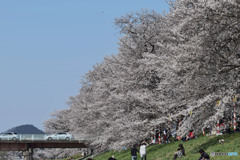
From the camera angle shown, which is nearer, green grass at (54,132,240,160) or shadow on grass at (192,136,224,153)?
green grass at (54,132,240,160)

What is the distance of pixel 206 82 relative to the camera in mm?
20656

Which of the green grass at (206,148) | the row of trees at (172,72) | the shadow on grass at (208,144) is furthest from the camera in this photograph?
the shadow on grass at (208,144)

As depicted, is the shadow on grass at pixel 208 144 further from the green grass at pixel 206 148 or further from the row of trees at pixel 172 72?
the row of trees at pixel 172 72

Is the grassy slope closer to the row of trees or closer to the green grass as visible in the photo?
the green grass

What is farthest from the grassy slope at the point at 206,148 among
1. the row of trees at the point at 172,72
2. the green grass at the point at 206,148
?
the row of trees at the point at 172,72

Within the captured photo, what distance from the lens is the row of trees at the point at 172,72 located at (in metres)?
19.5

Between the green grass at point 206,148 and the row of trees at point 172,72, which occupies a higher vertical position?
the row of trees at point 172,72

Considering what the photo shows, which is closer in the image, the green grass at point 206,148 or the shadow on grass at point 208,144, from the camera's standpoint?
the green grass at point 206,148

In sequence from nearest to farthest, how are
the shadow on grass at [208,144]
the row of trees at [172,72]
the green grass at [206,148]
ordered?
the row of trees at [172,72] → the green grass at [206,148] → the shadow on grass at [208,144]

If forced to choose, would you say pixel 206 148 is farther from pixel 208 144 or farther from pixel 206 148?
pixel 208 144

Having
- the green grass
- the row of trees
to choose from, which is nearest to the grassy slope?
the green grass

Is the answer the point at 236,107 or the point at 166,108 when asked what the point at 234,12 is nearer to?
the point at 236,107

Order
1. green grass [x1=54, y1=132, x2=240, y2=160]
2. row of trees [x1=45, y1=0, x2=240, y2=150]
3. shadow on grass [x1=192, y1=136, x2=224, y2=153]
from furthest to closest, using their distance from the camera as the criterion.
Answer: shadow on grass [x1=192, y1=136, x2=224, y2=153] → green grass [x1=54, y1=132, x2=240, y2=160] → row of trees [x1=45, y1=0, x2=240, y2=150]

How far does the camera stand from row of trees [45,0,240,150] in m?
19.5
